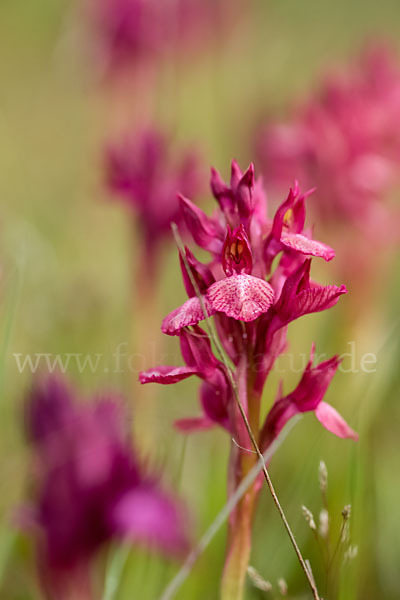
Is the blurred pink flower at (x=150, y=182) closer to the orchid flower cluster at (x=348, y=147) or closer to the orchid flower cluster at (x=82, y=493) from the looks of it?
the orchid flower cluster at (x=348, y=147)

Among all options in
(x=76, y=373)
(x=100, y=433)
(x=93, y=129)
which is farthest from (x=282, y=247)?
(x=93, y=129)

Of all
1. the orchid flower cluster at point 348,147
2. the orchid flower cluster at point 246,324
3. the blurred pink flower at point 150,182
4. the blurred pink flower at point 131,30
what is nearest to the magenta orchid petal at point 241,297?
the orchid flower cluster at point 246,324

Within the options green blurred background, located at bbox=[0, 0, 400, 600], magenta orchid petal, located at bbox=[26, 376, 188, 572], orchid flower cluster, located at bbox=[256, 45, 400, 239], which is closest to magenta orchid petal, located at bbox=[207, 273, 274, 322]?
green blurred background, located at bbox=[0, 0, 400, 600]

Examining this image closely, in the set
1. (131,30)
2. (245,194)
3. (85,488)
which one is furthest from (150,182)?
(131,30)

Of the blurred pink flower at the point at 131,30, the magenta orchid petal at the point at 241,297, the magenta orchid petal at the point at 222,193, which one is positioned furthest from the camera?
the blurred pink flower at the point at 131,30

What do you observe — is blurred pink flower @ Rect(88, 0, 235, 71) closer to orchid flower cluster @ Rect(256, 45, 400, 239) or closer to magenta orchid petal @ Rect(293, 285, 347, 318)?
orchid flower cluster @ Rect(256, 45, 400, 239)

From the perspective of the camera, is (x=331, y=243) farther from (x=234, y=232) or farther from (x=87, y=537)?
(x=234, y=232)
